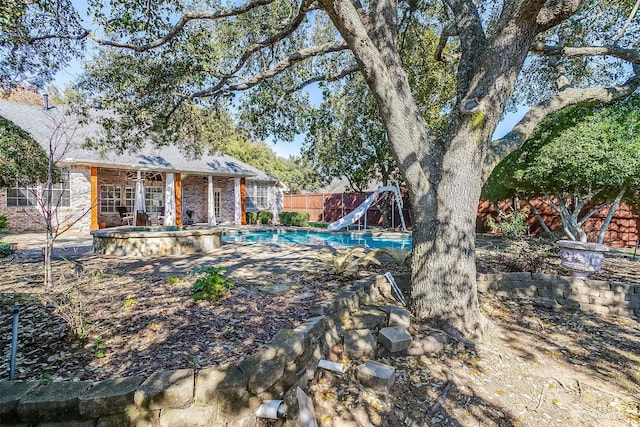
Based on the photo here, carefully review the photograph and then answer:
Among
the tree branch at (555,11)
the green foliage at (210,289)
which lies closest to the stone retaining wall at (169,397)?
the green foliage at (210,289)

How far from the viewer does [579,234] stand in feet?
25.5

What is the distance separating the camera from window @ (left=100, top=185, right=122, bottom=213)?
529 inches

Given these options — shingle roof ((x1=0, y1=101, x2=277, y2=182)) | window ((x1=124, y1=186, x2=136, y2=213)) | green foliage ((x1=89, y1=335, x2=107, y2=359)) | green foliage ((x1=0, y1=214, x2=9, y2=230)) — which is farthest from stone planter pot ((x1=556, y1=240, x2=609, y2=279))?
green foliage ((x1=0, y1=214, x2=9, y2=230))

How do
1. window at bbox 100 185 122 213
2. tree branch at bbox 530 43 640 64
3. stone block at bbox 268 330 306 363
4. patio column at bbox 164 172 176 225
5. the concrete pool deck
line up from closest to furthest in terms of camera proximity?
1. stone block at bbox 268 330 306 363
2. tree branch at bbox 530 43 640 64
3. the concrete pool deck
4. window at bbox 100 185 122 213
5. patio column at bbox 164 172 176 225

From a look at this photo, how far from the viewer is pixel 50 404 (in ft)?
6.03

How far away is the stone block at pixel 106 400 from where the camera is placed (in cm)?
186

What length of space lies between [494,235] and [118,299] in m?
12.7

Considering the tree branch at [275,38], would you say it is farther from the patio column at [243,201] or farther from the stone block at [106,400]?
the patio column at [243,201]

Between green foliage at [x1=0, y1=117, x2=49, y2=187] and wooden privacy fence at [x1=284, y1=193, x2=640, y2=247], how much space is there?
1297 cm

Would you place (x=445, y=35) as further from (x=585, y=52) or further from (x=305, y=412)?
(x=305, y=412)

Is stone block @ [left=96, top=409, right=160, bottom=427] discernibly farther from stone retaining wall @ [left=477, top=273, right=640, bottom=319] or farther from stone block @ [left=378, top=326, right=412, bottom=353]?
stone retaining wall @ [left=477, top=273, right=640, bottom=319]

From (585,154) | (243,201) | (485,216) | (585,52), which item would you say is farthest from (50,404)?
(243,201)

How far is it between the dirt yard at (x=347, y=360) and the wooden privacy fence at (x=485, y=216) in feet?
26.5

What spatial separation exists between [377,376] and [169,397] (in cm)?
160
